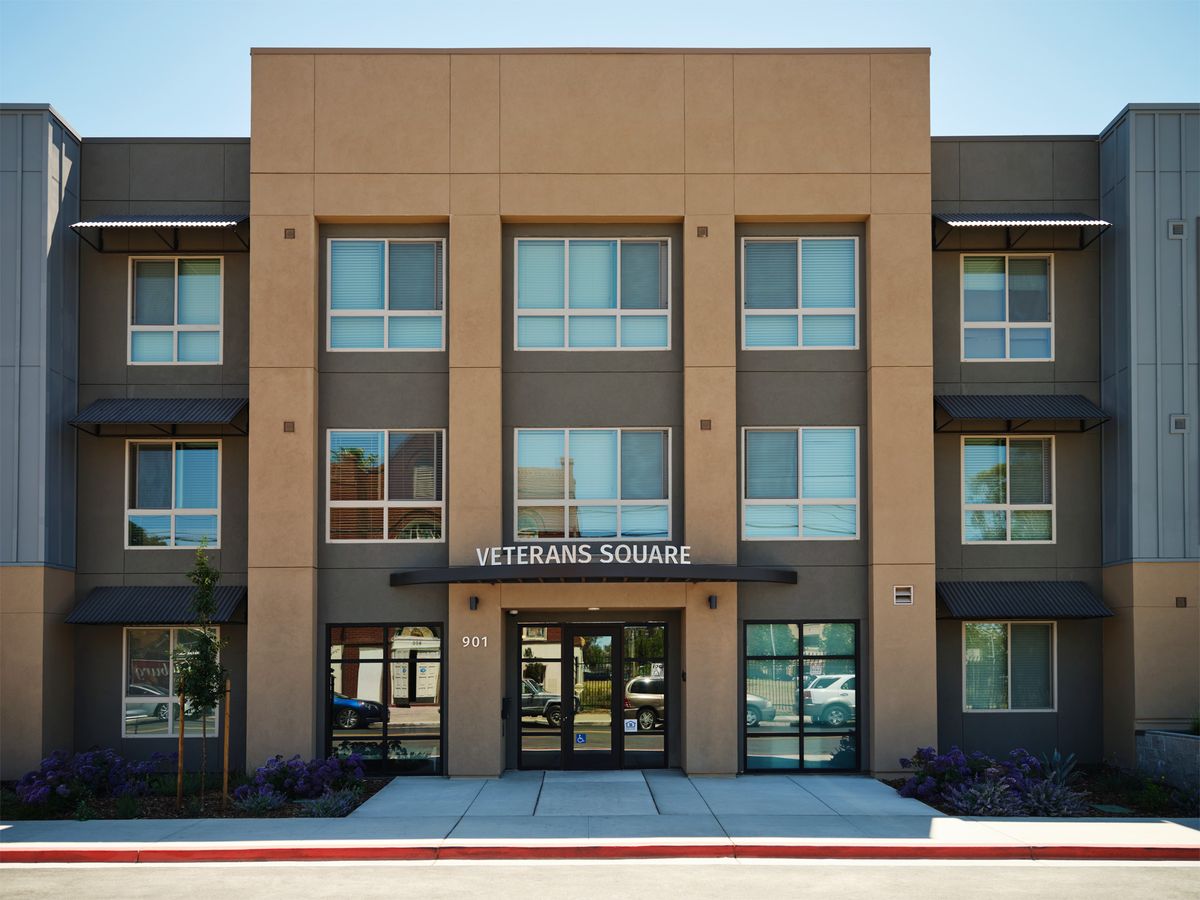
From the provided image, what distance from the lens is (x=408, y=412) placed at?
20.3 meters

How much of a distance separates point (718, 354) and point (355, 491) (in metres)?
6.43

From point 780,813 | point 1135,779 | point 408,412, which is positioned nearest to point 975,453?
point 1135,779

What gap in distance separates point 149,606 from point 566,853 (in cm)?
957

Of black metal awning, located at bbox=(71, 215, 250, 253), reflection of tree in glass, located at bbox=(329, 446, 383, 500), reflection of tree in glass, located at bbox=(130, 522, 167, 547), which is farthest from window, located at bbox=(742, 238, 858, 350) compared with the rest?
reflection of tree in glass, located at bbox=(130, 522, 167, 547)

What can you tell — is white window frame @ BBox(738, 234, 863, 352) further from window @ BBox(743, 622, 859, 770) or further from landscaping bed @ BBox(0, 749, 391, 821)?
landscaping bed @ BBox(0, 749, 391, 821)

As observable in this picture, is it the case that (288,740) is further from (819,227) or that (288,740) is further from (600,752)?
(819,227)

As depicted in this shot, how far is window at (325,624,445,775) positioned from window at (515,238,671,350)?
5361mm

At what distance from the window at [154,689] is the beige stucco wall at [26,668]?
1.23m

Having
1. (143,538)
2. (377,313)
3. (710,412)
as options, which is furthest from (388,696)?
(710,412)

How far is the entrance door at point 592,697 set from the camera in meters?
20.3

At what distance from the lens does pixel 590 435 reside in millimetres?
20375

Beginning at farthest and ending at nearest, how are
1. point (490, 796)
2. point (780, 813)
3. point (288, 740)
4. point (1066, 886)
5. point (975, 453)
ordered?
point (975, 453) < point (288, 740) < point (490, 796) < point (780, 813) < point (1066, 886)

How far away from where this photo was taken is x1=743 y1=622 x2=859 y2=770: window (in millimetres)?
20062

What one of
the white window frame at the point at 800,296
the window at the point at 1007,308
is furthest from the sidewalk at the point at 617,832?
the window at the point at 1007,308
